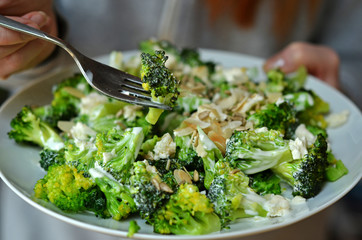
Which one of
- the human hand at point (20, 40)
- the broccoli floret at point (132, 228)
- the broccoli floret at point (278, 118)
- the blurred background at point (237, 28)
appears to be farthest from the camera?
the blurred background at point (237, 28)

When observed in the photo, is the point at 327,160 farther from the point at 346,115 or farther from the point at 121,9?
the point at 121,9

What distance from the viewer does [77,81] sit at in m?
2.05

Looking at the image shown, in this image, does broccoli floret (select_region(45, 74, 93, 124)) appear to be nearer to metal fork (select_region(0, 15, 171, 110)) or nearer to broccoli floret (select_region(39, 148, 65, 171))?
broccoli floret (select_region(39, 148, 65, 171))

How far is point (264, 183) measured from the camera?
4.72 ft

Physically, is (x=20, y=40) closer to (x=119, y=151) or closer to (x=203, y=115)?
(x=119, y=151)

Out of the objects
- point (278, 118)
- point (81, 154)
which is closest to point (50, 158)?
point (81, 154)

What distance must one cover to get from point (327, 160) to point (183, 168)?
64 centimetres

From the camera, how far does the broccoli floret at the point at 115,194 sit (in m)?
1.27

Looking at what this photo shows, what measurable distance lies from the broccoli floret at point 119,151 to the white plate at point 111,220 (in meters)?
0.18

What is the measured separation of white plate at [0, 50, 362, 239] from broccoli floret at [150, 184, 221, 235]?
35 millimetres

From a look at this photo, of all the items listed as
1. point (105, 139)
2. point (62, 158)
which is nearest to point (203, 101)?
point (105, 139)

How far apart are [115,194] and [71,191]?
157 mm

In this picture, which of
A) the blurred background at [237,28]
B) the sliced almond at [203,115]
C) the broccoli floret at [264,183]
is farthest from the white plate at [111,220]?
the blurred background at [237,28]

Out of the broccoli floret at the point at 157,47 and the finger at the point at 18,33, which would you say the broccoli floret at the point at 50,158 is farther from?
the broccoli floret at the point at 157,47
